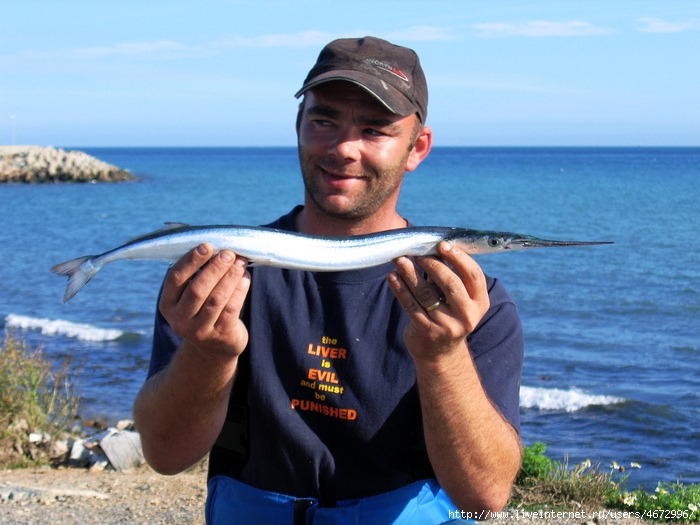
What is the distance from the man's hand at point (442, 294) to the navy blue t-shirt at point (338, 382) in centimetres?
61

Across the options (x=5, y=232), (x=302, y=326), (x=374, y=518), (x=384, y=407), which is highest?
(x=302, y=326)

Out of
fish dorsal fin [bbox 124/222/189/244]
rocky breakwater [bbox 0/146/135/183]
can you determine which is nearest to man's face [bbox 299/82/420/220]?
fish dorsal fin [bbox 124/222/189/244]

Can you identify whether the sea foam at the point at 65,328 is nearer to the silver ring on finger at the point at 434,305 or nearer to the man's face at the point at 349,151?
the man's face at the point at 349,151

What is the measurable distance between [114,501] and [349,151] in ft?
15.3

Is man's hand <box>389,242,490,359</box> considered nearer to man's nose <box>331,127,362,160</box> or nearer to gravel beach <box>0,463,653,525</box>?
man's nose <box>331,127,362,160</box>

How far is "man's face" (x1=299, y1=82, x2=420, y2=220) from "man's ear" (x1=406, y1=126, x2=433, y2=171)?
33 centimetres

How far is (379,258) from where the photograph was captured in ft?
11.5

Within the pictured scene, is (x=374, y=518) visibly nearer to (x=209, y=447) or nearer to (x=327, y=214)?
(x=209, y=447)

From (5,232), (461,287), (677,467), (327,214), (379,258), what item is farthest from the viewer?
(5,232)

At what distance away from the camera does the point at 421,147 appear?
4711 mm

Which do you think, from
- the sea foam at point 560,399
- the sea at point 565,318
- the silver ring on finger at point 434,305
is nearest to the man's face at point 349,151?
the silver ring on finger at point 434,305

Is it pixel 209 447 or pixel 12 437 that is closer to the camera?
pixel 209 447

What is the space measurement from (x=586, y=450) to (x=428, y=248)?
7756mm

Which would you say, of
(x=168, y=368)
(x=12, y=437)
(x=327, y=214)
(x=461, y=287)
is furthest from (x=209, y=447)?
(x=12, y=437)
